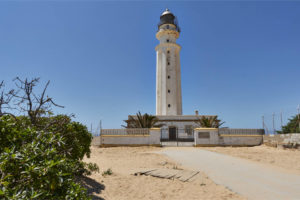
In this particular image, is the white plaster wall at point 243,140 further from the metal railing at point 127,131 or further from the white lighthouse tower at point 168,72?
the white lighthouse tower at point 168,72

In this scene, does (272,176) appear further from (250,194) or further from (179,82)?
(179,82)

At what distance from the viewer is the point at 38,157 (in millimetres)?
1883

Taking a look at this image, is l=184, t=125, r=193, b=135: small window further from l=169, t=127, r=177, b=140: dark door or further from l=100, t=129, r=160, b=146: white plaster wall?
l=100, t=129, r=160, b=146: white plaster wall

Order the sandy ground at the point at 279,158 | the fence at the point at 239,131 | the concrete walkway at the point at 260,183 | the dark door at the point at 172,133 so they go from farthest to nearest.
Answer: the dark door at the point at 172,133, the fence at the point at 239,131, the sandy ground at the point at 279,158, the concrete walkway at the point at 260,183

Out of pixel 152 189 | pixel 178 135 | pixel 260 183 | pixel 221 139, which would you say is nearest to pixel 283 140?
pixel 221 139

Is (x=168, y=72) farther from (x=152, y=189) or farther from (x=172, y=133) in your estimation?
(x=152, y=189)

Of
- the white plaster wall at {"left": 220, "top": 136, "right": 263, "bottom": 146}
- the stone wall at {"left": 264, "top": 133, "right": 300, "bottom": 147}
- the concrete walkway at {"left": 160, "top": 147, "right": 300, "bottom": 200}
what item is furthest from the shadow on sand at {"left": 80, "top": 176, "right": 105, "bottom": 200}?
the stone wall at {"left": 264, "top": 133, "right": 300, "bottom": 147}

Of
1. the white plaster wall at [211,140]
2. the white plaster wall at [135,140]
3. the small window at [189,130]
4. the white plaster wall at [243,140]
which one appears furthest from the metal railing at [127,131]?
the small window at [189,130]

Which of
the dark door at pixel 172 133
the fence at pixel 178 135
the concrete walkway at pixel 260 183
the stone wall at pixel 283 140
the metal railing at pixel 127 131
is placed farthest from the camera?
the dark door at pixel 172 133

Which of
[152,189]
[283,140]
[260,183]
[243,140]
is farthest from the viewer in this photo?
[243,140]

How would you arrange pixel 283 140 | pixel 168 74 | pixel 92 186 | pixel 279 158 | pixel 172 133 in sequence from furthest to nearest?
pixel 168 74 → pixel 172 133 → pixel 283 140 → pixel 279 158 → pixel 92 186

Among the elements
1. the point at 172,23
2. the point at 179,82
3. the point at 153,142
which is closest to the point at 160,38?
the point at 172,23

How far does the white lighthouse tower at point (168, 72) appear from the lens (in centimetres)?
2766

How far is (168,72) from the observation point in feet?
92.8
